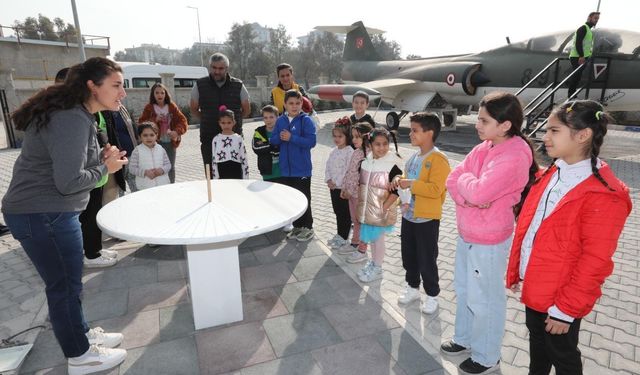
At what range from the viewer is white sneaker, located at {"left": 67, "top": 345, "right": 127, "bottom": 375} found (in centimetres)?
225

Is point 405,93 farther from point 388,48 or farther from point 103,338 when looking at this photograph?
point 388,48

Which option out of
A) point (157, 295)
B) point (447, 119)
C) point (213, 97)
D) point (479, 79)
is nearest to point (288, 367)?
point (157, 295)

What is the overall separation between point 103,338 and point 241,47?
148 feet

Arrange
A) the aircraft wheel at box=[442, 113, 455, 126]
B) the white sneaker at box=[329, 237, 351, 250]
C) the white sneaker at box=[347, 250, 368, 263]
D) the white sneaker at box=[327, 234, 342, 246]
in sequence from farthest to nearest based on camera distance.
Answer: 1. the aircraft wheel at box=[442, 113, 455, 126]
2. the white sneaker at box=[327, 234, 342, 246]
3. the white sneaker at box=[329, 237, 351, 250]
4. the white sneaker at box=[347, 250, 368, 263]

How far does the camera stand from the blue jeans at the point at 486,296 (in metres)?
2.15

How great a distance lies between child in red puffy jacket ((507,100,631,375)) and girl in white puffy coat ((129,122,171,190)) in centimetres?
381

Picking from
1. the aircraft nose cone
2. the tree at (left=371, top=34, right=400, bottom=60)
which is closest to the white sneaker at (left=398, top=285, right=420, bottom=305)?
the aircraft nose cone

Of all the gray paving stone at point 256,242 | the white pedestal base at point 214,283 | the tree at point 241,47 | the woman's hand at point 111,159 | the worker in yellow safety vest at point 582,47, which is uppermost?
the tree at point 241,47

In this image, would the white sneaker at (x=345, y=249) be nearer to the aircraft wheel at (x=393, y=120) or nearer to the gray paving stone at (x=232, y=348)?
the gray paving stone at (x=232, y=348)

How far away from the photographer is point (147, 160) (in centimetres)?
426

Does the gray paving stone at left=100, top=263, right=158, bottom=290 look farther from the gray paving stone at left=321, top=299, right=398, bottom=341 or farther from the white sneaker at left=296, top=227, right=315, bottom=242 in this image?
the gray paving stone at left=321, top=299, right=398, bottom=341

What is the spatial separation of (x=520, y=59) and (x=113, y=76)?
11.5 metres

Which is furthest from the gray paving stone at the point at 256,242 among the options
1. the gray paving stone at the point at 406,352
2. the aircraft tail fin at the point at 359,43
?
the aircraft tail fin at the point at 359,43

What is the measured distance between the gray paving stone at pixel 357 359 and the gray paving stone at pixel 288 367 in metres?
0.05
